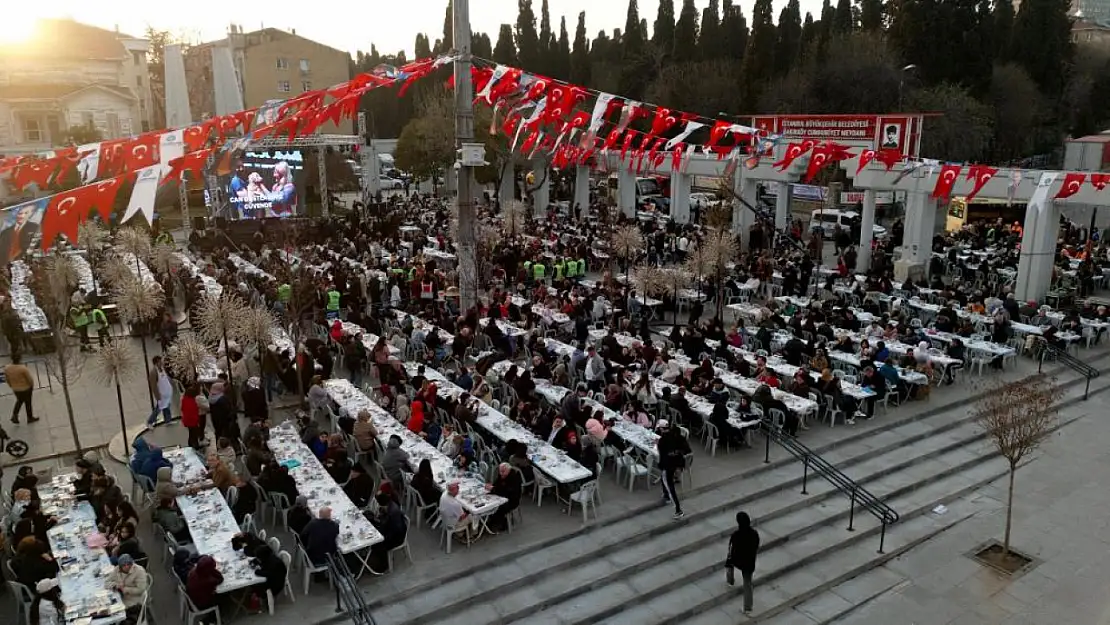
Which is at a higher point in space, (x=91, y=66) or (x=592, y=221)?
(x=91, y=66)

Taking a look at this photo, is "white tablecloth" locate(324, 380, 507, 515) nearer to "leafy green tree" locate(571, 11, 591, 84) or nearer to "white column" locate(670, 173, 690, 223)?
"white column" locate(670, 173, 690, 223)

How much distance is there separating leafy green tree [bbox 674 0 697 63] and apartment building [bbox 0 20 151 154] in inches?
1544

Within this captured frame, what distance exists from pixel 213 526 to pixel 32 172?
421 inches

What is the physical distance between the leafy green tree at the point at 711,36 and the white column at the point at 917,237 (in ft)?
126

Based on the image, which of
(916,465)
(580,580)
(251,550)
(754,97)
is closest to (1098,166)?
(754,97)

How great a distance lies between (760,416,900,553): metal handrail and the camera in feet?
37.1

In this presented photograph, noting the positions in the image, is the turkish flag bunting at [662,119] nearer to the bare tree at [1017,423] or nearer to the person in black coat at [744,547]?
the bare tree at [1017,423]

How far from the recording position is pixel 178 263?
24.0 meters

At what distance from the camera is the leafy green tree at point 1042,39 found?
2167 inches

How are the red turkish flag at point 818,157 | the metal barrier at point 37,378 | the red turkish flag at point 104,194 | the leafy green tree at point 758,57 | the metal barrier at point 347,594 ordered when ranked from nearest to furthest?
the metal barrier at point 347,594, the red turkish flag at point 104,194, the metal barrier at point 37,378, the red turkish flag at point 818,157, the leafy green tree at point 758,57

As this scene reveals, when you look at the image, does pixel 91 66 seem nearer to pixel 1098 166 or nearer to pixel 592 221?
pixel 592 221

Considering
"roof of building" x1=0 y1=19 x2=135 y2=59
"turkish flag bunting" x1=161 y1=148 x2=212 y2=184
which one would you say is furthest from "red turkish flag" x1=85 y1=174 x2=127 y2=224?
"roof of building" x1=0 y1=19 x2=135 y2=59

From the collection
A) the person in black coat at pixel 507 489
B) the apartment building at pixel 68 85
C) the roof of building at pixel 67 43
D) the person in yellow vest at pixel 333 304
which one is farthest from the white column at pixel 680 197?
the roof of building at pixel 67 43

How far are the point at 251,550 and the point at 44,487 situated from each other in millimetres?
3846
